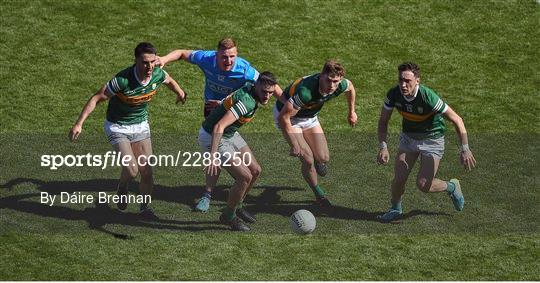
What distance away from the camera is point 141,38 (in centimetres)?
2659

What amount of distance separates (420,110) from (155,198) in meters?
4.70

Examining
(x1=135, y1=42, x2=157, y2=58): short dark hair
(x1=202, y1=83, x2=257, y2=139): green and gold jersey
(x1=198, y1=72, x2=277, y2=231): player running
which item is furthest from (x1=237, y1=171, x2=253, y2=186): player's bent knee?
(x1=135, y1=42, x2=157, y2=58): short dark hair

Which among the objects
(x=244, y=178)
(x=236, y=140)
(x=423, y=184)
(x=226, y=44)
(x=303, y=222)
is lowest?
(x=303, y=222)

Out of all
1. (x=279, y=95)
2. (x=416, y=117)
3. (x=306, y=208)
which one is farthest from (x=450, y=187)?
(x=279, y=95)

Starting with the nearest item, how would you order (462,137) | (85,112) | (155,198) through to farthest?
(85,112)
(462,137)
(155,198)

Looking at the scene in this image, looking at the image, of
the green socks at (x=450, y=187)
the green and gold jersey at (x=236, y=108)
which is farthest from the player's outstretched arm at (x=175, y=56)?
the green socks at (x=450, y=187)

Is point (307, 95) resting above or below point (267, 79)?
below

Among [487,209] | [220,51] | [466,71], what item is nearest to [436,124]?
[487,209]

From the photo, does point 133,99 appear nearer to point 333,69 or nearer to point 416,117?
point 333,69

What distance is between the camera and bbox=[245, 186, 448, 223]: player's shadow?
20875 mm

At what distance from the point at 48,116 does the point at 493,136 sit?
8376 millimetres

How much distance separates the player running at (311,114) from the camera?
20.2 m

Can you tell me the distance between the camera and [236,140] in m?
20.3

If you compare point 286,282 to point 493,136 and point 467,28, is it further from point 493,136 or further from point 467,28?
point 467,28
